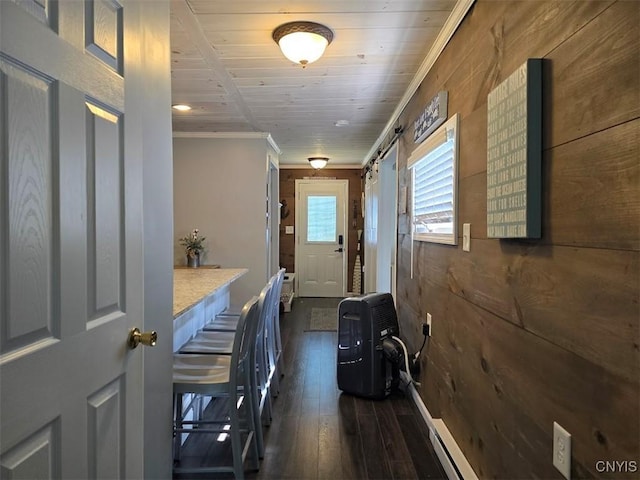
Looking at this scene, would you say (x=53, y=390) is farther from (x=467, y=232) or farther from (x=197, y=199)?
(x=197, y=199)

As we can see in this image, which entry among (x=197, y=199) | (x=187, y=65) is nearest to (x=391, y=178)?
(x=197, y=199)

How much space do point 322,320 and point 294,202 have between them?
2.53 m

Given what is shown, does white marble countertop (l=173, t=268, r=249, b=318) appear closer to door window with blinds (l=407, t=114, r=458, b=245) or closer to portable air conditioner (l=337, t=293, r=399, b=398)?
portable air conditioner (l=337, t=293, r=399, b=398)

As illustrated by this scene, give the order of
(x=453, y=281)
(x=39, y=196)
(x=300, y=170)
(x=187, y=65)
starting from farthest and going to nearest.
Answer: (x=300, y=170) → (x=187, y=65) → (x=453, y=281) → (x=39, y=196)

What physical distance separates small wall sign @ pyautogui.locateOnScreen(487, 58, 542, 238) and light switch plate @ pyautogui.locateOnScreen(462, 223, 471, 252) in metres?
0.29

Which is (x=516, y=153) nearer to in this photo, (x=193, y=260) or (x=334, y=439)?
(x=334, y=439)

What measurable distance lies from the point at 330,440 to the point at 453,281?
121cm

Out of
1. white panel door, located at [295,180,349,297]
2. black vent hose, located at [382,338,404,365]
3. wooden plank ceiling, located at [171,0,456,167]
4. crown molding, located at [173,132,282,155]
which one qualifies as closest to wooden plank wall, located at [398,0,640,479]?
wooden plank ceiling, located at [171,0,456,167]

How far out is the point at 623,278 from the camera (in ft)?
2.92

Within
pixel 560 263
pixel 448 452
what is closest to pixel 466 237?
pixel 560 263

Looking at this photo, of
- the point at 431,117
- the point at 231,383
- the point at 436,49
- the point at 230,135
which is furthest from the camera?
the point at 230,135

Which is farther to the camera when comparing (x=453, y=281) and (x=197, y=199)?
(x=197, y=199)

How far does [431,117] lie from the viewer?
239 centimetres

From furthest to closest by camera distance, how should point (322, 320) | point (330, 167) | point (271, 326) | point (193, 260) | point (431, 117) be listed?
1. point (330, 167)
2. point (322, 320)
3. point (193, 260)
4. point (271, 326)
5. point (431, 117)
